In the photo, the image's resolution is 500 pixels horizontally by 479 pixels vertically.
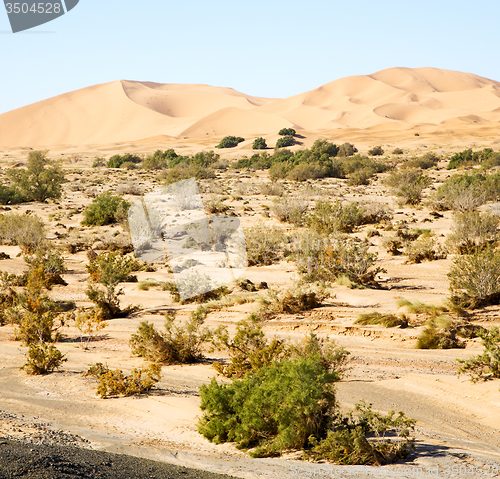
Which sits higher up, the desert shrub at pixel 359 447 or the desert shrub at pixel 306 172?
the desert shrub at pixel 306 172

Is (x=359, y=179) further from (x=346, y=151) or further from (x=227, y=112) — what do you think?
(x=227, y=112)

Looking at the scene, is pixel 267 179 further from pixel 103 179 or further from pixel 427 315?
pixel 427 315

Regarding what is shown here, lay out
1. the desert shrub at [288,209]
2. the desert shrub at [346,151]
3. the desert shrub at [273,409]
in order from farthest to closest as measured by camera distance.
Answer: the desert shrub at [346,151] → the desert shrub at [288,209] → the desert shrub at [273,409]

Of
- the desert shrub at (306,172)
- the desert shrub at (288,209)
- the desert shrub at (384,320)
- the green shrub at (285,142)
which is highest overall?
the green shrub at (285,142)

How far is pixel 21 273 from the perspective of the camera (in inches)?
543

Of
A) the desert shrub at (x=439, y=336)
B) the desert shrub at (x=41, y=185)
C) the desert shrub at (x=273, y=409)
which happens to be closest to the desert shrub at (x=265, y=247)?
the desert shrub at (x=439, y=336)

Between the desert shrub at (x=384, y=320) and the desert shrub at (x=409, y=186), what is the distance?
14.9 m

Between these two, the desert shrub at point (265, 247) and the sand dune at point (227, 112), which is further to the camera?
the sand dune at point (227, 112)

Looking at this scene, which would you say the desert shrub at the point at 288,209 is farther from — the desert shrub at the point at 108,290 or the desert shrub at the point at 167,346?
the desert shrub at the point at 167,346

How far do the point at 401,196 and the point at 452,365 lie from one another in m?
17.3

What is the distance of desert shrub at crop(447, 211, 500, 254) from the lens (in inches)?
554

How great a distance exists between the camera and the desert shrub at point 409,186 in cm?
2344

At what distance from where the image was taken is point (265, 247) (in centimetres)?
1482

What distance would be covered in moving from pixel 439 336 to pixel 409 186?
17.2 m
